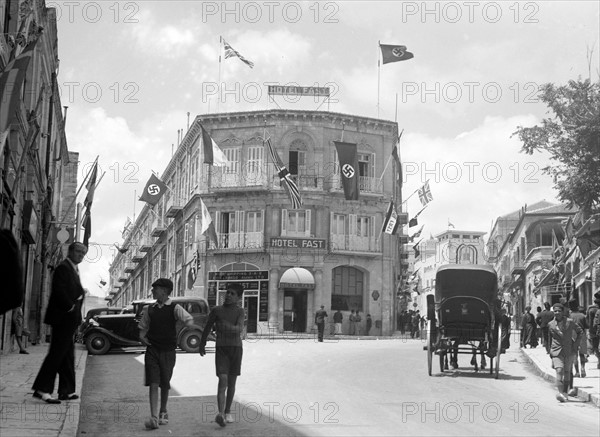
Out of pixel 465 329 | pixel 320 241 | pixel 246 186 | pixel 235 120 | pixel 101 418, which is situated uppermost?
pixel 235 120

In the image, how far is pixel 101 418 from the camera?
9.82 meters

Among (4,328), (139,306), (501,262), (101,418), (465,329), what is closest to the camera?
(101,418)

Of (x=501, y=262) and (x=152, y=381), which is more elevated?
(x=501, y=262)

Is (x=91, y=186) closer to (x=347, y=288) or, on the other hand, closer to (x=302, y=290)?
(x=302, y=290)

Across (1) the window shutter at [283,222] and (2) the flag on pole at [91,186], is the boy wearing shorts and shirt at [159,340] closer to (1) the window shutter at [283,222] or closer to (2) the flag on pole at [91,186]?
(2) the flag on pole at [91,186]

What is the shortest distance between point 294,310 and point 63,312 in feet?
116

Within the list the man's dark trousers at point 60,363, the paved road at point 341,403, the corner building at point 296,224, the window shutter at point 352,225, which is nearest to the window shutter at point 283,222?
the corner building at point 296,224

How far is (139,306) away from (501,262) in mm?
67785

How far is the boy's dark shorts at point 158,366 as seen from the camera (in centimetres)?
872

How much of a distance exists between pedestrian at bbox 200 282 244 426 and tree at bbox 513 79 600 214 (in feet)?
48.0

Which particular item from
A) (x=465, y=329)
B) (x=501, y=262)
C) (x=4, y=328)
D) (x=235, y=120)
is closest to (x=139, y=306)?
(x=4, y=328)

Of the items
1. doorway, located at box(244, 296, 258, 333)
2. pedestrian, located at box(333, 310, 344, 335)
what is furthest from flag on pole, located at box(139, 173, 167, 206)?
pedestrian, located at box(333, 310, 344, 335)

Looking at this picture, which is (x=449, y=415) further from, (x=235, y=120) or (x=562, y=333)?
(x=235, y=120)

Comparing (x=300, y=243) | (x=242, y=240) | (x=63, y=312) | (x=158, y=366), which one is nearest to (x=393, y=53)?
(x=300, y=243)
